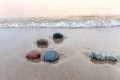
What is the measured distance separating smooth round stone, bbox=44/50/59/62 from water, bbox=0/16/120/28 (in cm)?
370

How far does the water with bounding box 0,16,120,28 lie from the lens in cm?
1085

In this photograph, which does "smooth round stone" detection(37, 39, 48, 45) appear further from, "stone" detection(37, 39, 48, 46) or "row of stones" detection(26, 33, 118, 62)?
"row of stones" detection(26, 33, 118, 62)

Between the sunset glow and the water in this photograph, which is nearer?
the water

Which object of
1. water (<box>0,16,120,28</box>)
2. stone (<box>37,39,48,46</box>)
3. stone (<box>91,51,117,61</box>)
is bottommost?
water (<box>0,16,120,28</box>)

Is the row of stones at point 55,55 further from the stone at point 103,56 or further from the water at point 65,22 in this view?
the water at point 65,22

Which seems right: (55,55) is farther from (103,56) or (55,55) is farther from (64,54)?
(103,56)

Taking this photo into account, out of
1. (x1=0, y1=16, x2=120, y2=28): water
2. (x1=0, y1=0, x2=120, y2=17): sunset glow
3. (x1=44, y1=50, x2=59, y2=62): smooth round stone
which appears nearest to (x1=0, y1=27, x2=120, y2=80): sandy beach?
(x1=44, y1=50, x2=59, y2=62): smooth round stone

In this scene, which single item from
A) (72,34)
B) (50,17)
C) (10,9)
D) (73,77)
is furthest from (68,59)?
(10,9)

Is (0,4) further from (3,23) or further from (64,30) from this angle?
(64,30)

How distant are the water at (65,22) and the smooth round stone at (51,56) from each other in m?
3.70

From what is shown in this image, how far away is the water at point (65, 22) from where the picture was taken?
35.6 feet

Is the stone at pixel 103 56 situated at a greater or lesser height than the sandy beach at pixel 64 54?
greater

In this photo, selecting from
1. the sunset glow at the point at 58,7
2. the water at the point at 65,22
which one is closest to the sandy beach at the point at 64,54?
the water at the point at 65,22

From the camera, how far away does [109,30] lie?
9.84 metres
